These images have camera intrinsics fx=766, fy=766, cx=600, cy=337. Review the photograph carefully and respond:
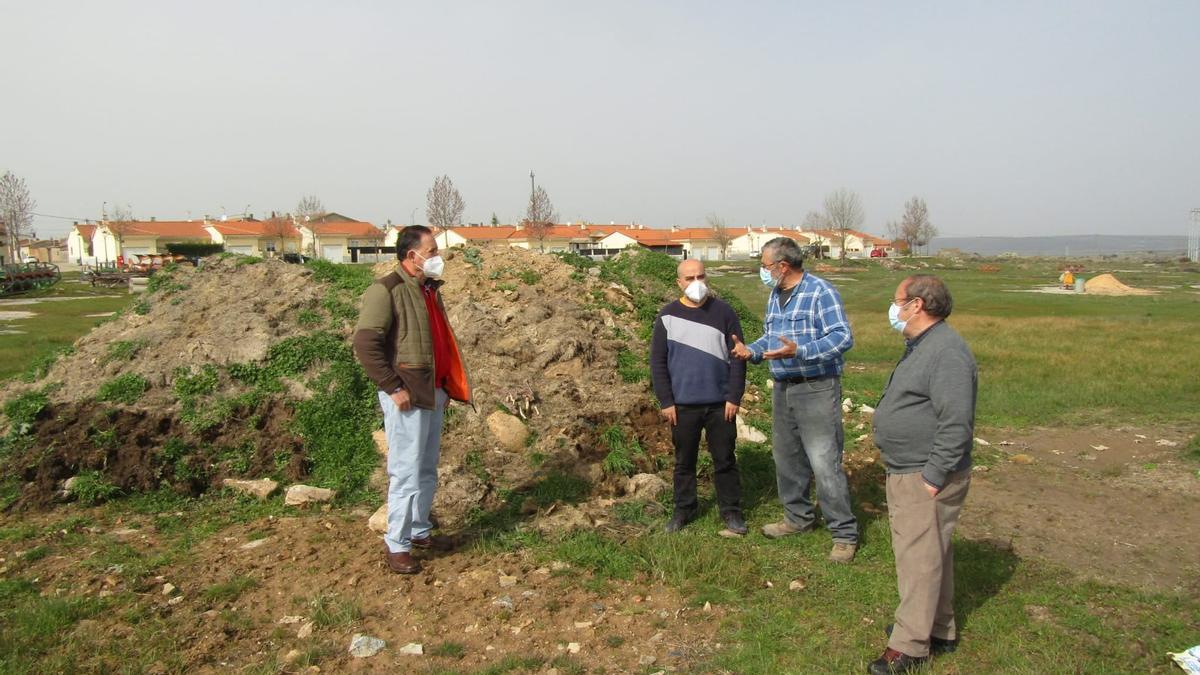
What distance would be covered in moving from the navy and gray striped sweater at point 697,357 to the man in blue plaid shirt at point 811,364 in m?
0.17

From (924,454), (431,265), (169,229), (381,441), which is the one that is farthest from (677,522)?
(169,229)

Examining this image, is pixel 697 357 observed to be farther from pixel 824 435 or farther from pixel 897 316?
pixel 897 316

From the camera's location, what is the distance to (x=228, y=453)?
21.2ft

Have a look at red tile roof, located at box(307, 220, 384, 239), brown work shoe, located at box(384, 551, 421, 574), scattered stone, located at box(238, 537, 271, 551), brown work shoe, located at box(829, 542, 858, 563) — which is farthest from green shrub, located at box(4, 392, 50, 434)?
red tile roof, located at box(307, 220, 384, 239)

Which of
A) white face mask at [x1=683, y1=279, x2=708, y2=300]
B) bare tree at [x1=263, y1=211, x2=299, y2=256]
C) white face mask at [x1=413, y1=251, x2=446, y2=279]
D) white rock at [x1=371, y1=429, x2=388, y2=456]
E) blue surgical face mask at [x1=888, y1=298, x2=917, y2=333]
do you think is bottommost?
white rock at [x1=371, y1=429, x2=388, y2=456]

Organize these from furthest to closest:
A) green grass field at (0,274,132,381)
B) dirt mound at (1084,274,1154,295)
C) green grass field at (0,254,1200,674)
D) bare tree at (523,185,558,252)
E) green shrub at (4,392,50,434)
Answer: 1. bare tree at (523,185,558,252)
2. dirt mound at (1084,274,1154,295)
3. green grass field at (0,274,132,381)
4. green shrub at (4,392,50,434)
5. green grass field at (0,254,1200,674)

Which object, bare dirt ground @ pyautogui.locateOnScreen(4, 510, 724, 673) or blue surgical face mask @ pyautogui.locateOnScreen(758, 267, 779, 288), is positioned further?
blue surgical face mask @ pyautogui.locateOnScreen(758, 267, 779, 288)

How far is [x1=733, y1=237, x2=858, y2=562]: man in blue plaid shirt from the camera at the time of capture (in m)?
4.78

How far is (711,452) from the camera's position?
17.5ft

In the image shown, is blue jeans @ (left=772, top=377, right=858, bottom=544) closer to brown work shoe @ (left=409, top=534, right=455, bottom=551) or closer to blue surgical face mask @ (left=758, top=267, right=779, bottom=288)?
blue surgical face mask @ (left=758, top=267, right=779, bottom=288)

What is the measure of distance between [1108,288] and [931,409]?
34.8 metres

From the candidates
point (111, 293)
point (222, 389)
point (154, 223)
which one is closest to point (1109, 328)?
point (222, 389)

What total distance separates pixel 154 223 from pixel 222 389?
3158 inches

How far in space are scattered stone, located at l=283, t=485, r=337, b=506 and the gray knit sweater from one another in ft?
13.7
